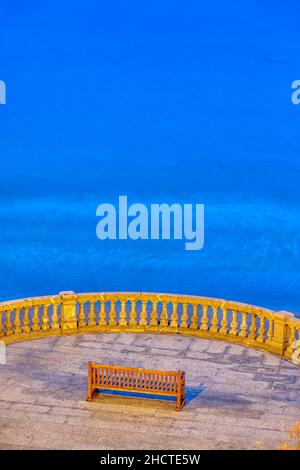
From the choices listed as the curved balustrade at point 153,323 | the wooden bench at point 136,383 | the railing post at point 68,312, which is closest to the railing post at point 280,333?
the curved balustrade at point 153,323

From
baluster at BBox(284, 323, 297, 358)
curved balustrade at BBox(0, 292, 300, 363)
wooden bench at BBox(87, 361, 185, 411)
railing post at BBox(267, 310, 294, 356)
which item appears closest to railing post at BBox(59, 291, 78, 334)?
curved balustrade at BBox(0, 292, 300, 363)

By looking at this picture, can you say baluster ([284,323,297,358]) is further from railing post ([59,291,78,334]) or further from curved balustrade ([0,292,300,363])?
railing post ([59,291,78,334])

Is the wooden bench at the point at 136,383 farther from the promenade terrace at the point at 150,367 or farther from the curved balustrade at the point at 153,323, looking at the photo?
the curved balustrade at the point at 153,323

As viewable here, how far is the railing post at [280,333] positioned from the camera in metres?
18.4

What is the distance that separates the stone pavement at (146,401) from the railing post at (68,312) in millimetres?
313

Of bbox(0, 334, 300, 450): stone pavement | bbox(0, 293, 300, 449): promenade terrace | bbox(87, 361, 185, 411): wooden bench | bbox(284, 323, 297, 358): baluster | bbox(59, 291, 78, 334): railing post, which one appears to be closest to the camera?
bbox(0, 334, 300, 450): stone pavement

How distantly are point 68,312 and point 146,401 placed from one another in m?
4.01

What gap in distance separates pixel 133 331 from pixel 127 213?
3387 cm

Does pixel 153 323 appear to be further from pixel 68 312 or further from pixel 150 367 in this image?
pixel 150 367

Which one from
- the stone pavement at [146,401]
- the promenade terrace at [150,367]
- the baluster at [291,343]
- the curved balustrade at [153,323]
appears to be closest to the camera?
the stone pavement at [146,401]

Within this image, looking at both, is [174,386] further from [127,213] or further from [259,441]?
[127,213]

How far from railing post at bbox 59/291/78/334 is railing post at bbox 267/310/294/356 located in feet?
14.7

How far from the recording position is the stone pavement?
48.6 feet
